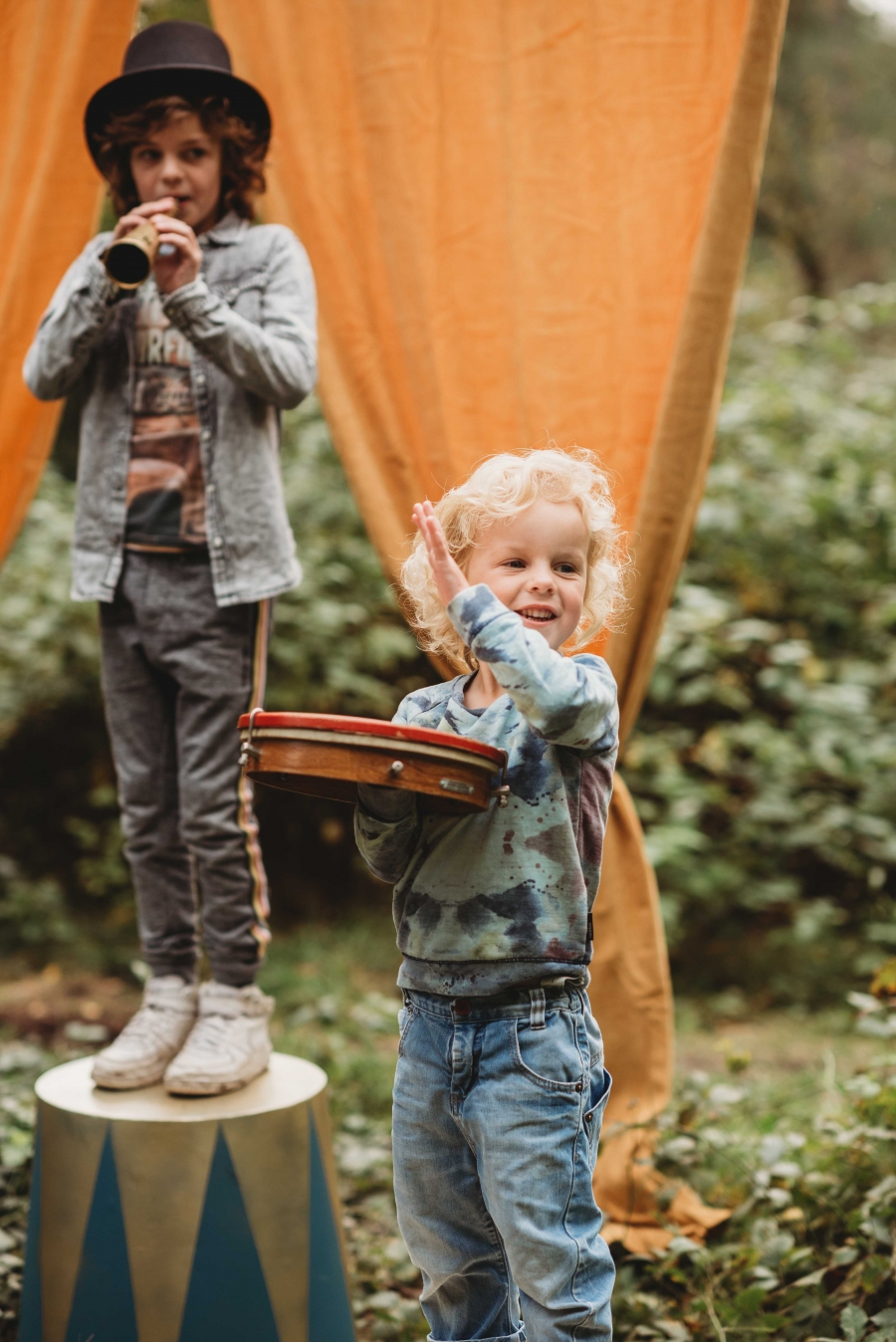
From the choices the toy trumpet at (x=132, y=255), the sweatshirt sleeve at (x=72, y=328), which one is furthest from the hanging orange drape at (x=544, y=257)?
the toy trumpet at (x=132, y=255)

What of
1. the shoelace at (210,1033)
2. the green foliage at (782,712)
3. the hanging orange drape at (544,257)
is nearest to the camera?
the shoelace at (210,1033)

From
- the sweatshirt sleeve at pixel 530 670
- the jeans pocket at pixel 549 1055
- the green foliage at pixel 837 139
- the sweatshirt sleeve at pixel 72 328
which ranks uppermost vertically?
the green foliage at pixel 837 139

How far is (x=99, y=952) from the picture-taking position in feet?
14.3

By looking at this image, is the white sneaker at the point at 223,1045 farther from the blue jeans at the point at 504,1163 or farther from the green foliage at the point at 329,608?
the green foliage at the point at 329,608

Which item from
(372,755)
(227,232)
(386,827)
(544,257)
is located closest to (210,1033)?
(386,827)

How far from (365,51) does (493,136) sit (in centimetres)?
31

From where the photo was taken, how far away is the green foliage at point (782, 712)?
160 inches

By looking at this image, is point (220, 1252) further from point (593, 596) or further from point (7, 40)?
point (7, 40)

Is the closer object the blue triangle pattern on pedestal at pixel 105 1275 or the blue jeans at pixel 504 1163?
the blue jeans at pixel 504 1163

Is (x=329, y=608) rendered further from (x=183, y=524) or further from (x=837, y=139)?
(x=837, y=139)

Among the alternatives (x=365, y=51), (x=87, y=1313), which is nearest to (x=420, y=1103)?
(x=87, y=1313)

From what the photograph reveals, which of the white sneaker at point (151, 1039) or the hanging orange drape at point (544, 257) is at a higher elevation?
the hanging orange drape at point (544, 257)

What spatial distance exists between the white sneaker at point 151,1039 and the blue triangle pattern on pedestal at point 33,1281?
0.16 meters

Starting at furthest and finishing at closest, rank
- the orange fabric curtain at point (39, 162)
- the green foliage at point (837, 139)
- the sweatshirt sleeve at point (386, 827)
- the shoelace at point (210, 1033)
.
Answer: the green foliage at point (837, 139)
the orange fabric curtain at point (39, 162)
the shoelace at point (210, 1033)
the sweatshirt sleeve at point (386, 827)
